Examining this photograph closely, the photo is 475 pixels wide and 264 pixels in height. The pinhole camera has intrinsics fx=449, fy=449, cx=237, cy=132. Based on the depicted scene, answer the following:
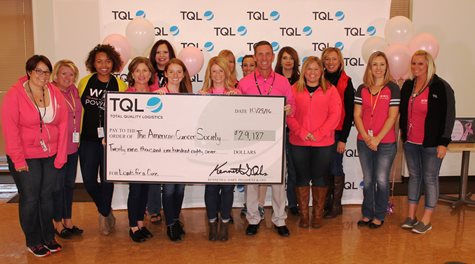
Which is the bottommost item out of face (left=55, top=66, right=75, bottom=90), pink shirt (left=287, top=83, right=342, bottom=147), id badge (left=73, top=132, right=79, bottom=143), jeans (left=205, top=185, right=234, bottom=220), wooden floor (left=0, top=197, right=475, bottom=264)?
wooden floor (left=0, top=197, right=475, bottom=264)

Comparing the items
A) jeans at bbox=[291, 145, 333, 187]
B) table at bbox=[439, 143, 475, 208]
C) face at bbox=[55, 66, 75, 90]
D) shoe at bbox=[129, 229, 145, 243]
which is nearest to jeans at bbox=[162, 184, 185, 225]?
shoe at bbox=[129, 229, 145, 243]

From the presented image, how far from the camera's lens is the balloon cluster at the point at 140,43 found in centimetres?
432

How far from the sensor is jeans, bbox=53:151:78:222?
12.4 feet

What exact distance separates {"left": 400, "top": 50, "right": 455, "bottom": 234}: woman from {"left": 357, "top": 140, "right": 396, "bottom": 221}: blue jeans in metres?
0.22

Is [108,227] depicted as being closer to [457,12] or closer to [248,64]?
[248,64]

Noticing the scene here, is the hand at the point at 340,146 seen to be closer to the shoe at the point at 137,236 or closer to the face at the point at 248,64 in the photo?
the face at the point at 248,64

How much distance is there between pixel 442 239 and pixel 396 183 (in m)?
2.10

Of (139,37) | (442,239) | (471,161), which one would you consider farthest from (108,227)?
(471,161)

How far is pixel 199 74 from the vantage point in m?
4.92

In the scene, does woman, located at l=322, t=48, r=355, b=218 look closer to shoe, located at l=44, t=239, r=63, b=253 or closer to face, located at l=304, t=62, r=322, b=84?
face, located at l=304, t=62, r=322, b=84

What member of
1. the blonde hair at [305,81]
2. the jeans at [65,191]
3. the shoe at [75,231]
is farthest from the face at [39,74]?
the blonde hair at [305,81]

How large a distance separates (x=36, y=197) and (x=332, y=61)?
2834mm

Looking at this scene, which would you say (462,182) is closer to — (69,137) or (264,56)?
(264,56)

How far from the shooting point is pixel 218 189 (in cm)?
387
